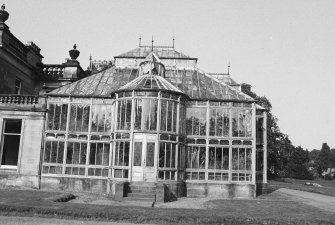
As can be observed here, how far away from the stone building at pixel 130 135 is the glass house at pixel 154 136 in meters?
0.06

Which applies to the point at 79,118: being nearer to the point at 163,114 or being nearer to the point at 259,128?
the point at 163,114

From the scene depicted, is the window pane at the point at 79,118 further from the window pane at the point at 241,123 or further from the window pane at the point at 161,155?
the window pane at the point at 241,123

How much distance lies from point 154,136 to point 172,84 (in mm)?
5398

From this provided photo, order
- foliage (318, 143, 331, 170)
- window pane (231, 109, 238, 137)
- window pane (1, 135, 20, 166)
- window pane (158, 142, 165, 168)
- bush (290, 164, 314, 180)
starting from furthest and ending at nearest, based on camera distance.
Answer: foliage (318, 143, 331, 170), bush (290, 164, 314, 180), window pane (1, 135, 20, 166), window pane (231, 109, 238, 137), window pane (158, 142, 165, 168)

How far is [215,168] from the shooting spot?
2266 centimetres

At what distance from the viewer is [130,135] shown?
20906 mm

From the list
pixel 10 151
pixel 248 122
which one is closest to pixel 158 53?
pixel 248 122

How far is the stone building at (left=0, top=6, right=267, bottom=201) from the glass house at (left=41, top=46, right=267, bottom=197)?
0.20 ft

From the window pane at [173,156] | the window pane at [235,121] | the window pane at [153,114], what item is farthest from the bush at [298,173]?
the window pane at [153,114]

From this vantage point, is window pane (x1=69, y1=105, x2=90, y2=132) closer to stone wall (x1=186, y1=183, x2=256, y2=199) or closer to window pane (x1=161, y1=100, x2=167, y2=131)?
window pane (x1=161, y1=100, x2=167, y2=131)

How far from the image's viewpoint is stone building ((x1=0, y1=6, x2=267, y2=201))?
69.9 ft

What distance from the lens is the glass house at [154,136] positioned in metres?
21.1

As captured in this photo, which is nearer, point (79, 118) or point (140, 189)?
point (140, 189)

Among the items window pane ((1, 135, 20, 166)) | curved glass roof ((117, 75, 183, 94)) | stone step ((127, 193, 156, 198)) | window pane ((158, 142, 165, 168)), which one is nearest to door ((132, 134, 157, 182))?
window pane ((158, 142, 165, 168))
